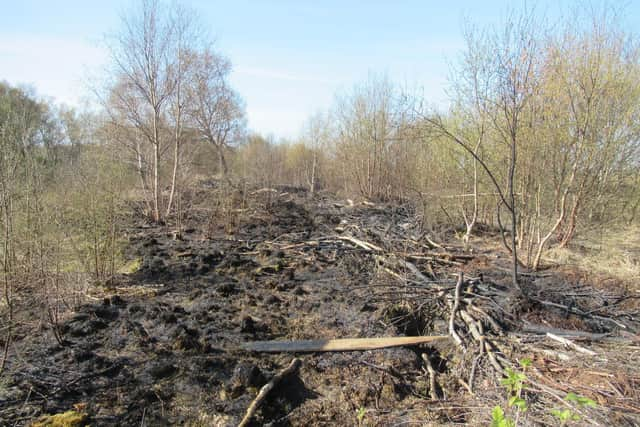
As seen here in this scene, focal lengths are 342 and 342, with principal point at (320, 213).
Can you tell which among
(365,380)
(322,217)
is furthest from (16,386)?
(322,217)

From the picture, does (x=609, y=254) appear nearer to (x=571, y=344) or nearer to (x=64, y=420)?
(x=571, y=344)

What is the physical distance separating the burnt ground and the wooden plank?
0.10 meters

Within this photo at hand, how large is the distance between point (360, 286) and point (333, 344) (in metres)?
1.70

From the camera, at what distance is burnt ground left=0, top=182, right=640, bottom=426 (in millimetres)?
3023

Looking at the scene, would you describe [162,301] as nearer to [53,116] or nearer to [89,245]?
[89,245]

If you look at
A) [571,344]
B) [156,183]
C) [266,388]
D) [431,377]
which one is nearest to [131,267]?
[156,183]

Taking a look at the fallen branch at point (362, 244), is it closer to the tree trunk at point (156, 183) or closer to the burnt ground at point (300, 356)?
the burnt ground at point (300, 356)

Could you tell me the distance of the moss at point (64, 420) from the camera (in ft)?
9.04

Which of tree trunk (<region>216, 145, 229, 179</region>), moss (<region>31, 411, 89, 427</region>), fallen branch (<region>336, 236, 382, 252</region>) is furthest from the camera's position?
tree trunk (<region>216, 145, 229, 179</region>)

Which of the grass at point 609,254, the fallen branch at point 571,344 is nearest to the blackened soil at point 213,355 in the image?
the fallen branch at point 571,344

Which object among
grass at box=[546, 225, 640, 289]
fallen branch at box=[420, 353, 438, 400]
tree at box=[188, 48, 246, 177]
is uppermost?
tree at box=[188, 48, 246, 177]

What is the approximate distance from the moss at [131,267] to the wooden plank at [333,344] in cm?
390

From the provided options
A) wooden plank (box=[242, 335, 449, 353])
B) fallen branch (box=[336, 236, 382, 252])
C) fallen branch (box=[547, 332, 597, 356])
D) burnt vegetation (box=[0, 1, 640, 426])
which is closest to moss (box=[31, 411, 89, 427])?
burnt vegetation (box=[0, 1, 640, 426])

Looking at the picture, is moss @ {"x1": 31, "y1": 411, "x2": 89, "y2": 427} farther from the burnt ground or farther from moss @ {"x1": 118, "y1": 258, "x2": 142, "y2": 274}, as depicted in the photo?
moss @ {"x1": 118, "y1": 258, "x2": 142, "y2": 274}
